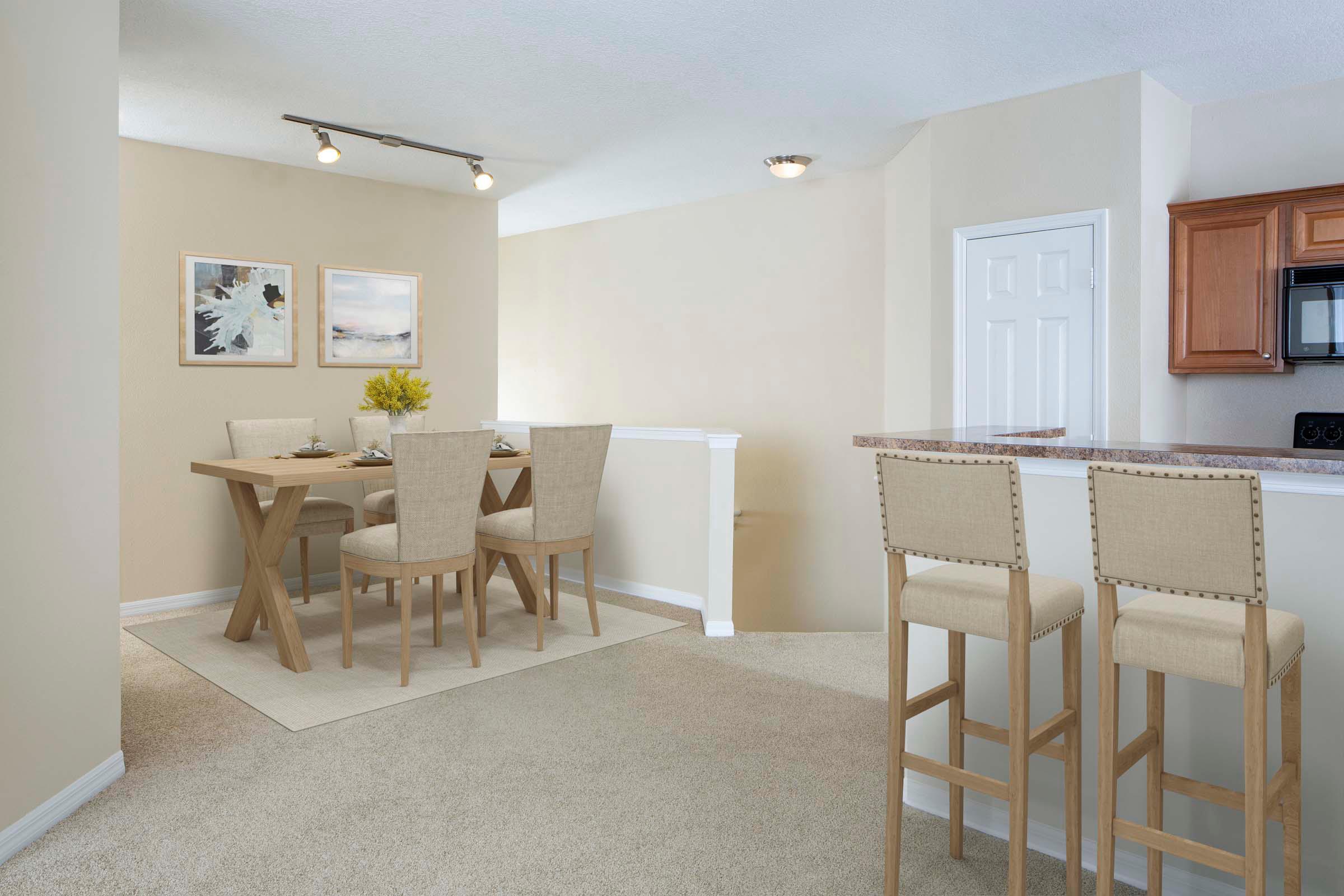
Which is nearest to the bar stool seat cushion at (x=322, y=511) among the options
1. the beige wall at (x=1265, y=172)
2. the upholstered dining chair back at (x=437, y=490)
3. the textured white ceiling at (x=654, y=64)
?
the upholstered dining chair back at (x=437, y=490)

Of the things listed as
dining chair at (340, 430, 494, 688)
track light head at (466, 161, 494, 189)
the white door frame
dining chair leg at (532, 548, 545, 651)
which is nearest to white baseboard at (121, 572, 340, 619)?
dining chair at (340, 430, 494, 688)

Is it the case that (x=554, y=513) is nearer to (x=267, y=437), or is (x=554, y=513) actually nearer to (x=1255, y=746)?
(x=267, y=437)

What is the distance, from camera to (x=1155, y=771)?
1.98 metres

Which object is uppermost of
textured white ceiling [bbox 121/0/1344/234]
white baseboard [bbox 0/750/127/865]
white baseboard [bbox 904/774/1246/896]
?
textured white ceiling [bbox 121/0/1344/234]

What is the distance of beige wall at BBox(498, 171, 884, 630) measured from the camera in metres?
5.62

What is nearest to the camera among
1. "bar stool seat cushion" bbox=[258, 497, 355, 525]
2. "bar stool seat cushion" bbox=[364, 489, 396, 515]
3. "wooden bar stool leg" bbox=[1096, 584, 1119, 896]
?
"wooden bar stool leg" bbox=[1096, 584, 1119, 896]

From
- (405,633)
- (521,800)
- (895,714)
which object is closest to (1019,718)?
(895,714)

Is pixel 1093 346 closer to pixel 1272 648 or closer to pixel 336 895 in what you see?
pixel 1272 648

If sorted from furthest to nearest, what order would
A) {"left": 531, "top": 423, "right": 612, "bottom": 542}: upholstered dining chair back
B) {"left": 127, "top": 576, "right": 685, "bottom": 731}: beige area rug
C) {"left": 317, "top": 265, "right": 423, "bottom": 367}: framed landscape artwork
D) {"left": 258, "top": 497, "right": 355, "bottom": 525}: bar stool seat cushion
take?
{"left": 317, "top": 265, "right": 423, "bottom": 367}: framed landscape artwork → {"left": 258, "top": 497, "right": 355, "bottom": 525}: bar stool seat cushion → {"left": 531, "top": 423, "right": 612, "bottom": 542}: upholstered dining chair back → {"left": 127, "top": 576, "right": 685, "bottom": 731}: beige area rug

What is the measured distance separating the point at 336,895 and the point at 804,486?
4236mm

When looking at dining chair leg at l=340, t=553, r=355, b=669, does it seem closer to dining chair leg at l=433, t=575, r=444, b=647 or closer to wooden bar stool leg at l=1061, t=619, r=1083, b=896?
dining chair leg at l=433, t=575, r=444, b=647

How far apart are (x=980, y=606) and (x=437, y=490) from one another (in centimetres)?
234

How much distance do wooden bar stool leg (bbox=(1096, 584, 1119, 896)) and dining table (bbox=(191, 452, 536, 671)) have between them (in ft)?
8.57

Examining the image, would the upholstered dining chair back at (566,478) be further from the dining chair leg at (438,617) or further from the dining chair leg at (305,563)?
the dining chair leg at (305,563)
